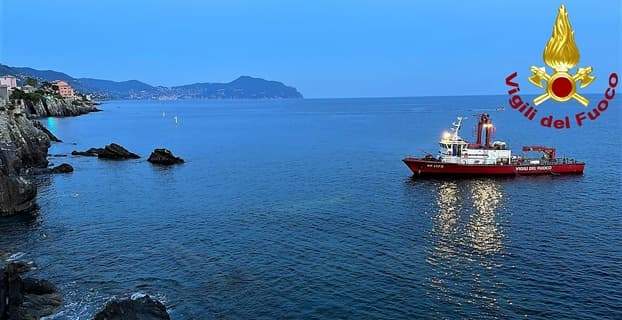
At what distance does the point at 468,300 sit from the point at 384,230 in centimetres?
1769

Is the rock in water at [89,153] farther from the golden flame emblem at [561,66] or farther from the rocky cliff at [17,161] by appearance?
the golden flame emblem at [561,66]

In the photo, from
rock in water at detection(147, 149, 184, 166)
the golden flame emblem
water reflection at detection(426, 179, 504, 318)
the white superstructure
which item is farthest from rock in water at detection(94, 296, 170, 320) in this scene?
rock in water at detection(147, 149, 184, 166)

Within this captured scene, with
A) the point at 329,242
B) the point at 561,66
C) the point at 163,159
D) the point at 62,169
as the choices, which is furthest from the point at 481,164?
the point at 62,169

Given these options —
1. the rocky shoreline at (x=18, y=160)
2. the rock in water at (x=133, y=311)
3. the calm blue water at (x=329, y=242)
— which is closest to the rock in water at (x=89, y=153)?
the rocky shoreline at (x=18, y=160)

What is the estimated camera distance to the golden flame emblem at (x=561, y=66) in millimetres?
A: 20750

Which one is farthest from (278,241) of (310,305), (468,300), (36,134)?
(36,134)

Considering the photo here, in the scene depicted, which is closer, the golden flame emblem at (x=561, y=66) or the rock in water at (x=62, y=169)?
the golden flame emblem at (x=561, y=66)

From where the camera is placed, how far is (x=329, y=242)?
4978 cm

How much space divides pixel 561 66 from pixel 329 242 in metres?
31.9

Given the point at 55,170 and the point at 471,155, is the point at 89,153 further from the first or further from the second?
the point at 471,155

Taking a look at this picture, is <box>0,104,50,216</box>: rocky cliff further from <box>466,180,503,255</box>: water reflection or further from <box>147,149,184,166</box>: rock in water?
<box>466,180,503,255</box>: water reflection

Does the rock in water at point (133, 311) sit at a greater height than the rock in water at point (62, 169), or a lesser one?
lesser

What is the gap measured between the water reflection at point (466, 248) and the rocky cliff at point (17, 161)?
45793mm

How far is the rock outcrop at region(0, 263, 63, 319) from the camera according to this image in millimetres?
30891
